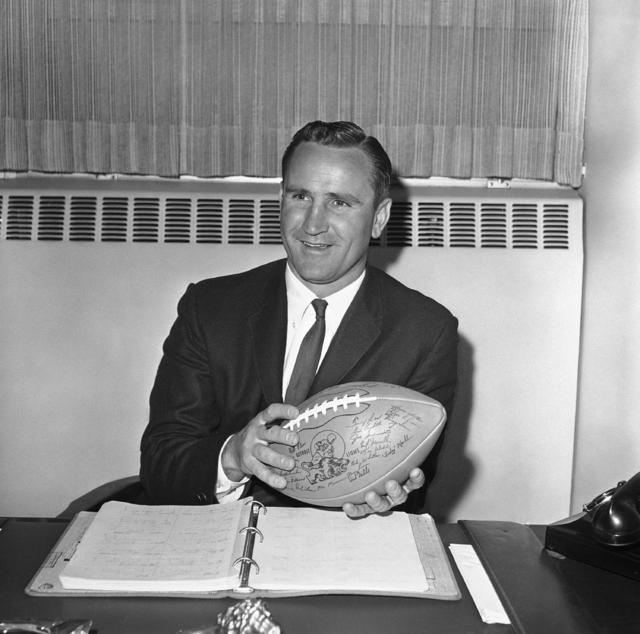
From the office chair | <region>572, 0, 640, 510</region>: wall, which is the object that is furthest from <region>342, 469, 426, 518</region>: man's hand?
<region>572, 0, 640, 510</region>: wall

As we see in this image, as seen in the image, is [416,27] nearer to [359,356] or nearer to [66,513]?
[359,356]

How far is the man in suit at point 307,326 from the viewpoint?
1.79 metres

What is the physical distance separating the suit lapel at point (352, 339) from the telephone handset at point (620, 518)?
0.64 meters

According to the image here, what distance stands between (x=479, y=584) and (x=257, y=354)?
80cm

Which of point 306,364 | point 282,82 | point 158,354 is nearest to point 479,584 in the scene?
point 306,364

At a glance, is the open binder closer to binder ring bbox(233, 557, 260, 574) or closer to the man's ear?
binder ring bbox(233, 557, 260, 574)

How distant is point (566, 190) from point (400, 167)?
0.55 metres

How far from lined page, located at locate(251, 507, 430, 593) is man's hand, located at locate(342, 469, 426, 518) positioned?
0.02 meters

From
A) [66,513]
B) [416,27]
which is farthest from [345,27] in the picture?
[66,513]

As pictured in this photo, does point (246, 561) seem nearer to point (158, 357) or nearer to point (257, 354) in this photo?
point (257, 354)

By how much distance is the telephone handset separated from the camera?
3.95 ft

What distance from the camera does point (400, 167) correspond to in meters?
2.75

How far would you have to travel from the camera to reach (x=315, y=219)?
179 cm

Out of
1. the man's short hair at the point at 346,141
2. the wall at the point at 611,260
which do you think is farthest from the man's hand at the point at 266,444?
the wall at the point at 611,260
